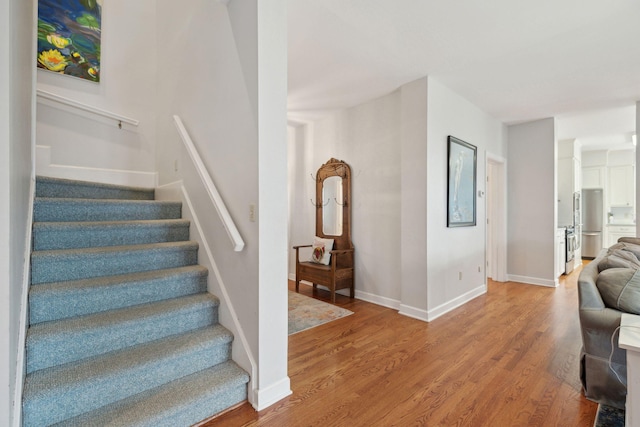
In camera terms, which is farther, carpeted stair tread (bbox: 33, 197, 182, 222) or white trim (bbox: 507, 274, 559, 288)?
white trim (bbox: 507, 274, 559, 288)

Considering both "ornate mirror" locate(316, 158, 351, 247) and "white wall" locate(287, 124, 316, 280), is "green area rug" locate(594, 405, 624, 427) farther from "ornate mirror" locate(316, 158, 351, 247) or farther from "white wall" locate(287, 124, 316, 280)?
"white wall" locate(287, 124, 316, 280)

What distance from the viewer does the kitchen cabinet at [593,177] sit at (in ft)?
22.9

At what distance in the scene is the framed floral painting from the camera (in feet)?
9.52

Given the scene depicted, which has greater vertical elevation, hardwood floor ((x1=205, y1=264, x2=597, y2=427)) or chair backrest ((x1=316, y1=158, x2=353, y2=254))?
chair backrest ((x1=316, y1=158, x2=353, y2=254))

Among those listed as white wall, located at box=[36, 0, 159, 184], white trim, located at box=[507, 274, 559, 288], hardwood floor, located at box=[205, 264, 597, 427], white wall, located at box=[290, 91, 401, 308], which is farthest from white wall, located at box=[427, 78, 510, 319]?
white wall, located at box=[36, 0, 159, 184]

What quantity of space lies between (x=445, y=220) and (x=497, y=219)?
2107 mm

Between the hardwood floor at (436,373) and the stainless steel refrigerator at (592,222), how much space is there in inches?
202

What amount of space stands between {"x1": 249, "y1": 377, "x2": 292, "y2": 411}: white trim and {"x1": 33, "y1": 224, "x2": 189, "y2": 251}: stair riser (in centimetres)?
146

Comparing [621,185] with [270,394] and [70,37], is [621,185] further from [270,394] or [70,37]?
[70,37]

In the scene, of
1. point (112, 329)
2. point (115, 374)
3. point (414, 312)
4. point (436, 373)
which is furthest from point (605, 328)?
point (112, 329)

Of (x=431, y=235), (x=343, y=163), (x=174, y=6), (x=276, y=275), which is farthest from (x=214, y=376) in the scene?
(x=174, y=6)

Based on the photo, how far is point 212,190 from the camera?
7.19 feet

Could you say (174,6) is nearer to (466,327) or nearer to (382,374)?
(382,374)

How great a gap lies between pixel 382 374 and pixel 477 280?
2.72m
